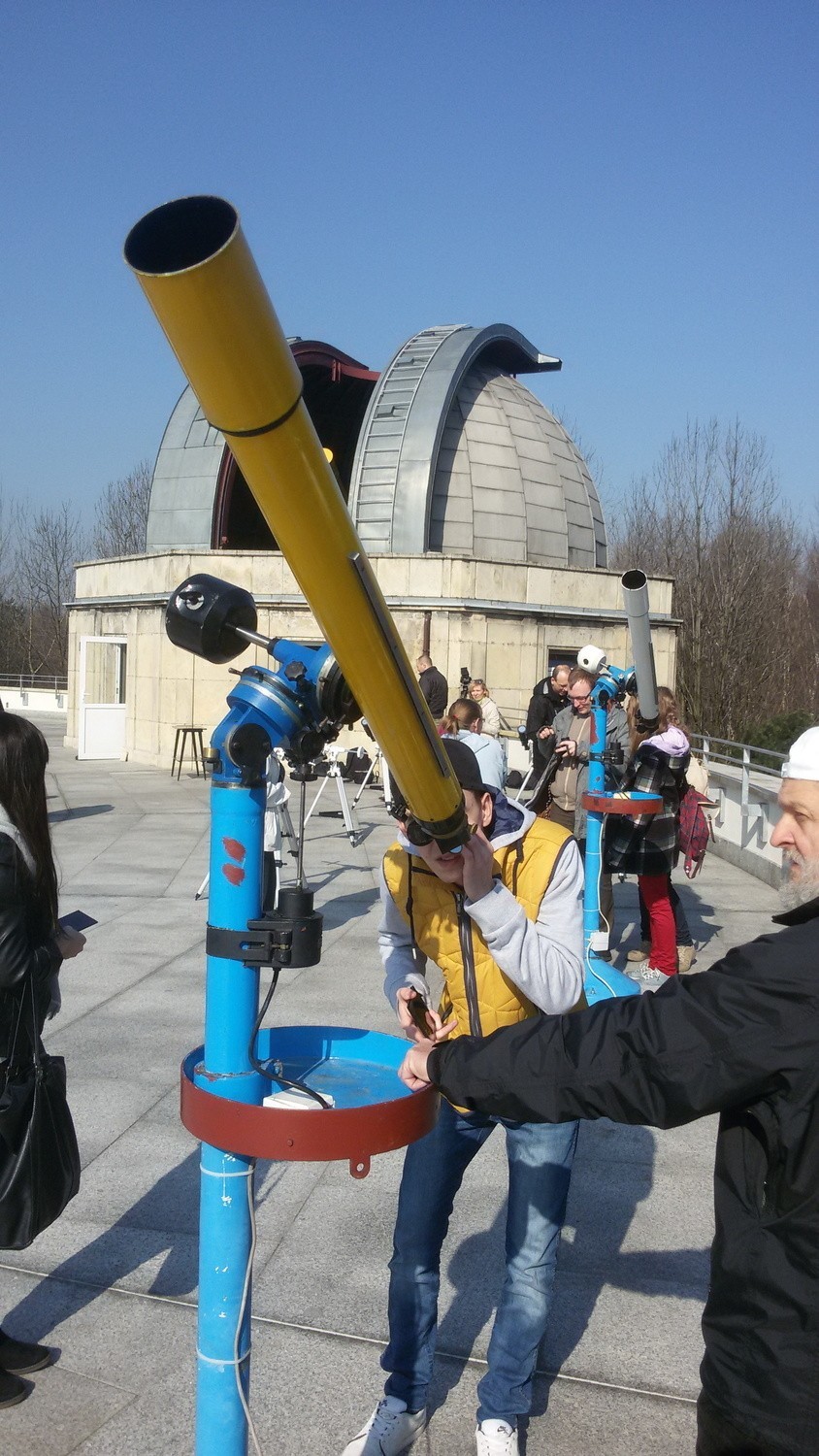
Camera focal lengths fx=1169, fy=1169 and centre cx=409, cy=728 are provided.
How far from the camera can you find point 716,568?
30438mm

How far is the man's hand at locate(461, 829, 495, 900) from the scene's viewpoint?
258cm

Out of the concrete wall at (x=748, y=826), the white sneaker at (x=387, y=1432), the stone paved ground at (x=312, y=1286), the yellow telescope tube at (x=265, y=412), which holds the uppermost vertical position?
the yellow telescope tube at (x=265, y=412)

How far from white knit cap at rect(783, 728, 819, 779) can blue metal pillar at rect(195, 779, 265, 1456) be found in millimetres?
998

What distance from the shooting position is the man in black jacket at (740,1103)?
74.7 inches

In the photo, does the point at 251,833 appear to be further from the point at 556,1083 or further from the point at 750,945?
the point at 750,945

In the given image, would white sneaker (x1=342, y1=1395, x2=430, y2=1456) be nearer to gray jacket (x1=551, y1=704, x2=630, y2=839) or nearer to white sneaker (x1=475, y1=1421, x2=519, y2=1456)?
white sneaker (x1=475, y1=1421, x2=519, y2=1456)

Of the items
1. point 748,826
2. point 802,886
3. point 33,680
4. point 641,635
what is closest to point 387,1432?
point 802,886

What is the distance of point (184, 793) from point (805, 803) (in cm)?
1657

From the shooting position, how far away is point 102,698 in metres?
24.9

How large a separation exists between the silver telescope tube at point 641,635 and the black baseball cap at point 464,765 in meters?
3.95

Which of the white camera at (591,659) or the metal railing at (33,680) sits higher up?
the white camera at (591,659)

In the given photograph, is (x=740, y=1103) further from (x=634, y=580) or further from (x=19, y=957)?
(x=634, y=580)

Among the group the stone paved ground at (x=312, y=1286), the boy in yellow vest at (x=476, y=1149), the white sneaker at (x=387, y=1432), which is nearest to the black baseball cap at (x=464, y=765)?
the boy in yellow vest at (x=476, y=1149)

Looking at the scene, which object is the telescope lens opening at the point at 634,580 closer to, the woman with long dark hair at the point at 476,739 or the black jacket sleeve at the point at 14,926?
the woman with long dark hair at the point at 476,739
